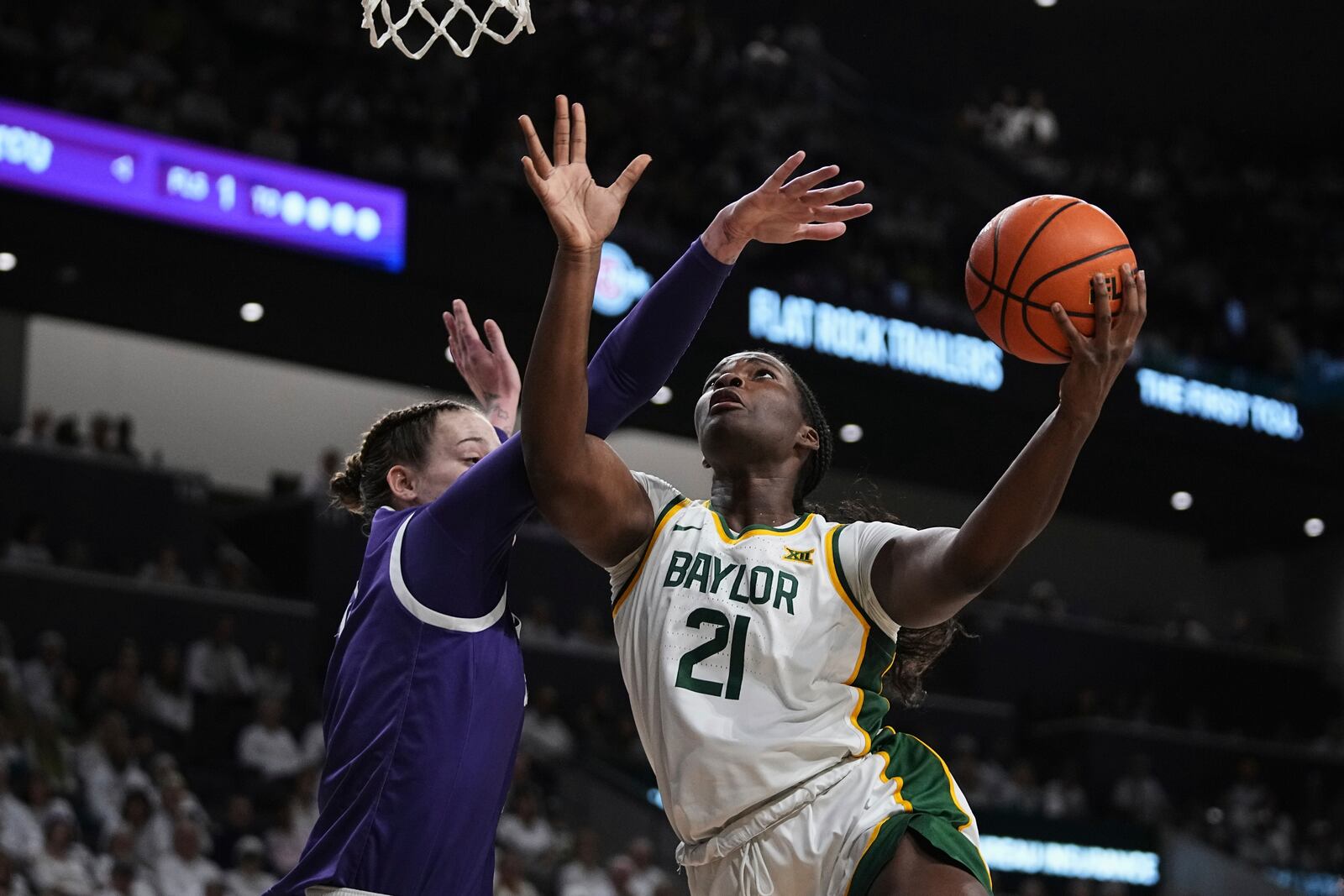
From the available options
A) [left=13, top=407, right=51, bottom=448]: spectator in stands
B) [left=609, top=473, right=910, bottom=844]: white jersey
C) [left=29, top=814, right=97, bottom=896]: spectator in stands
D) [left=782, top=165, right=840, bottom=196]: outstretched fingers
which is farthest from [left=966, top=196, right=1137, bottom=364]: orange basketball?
[left=13, top=407, right=51, bottom=448]: spectator in stands

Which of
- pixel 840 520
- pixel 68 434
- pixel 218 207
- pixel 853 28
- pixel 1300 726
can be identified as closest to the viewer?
pixel 840 520

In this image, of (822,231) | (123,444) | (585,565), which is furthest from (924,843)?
(585,565)

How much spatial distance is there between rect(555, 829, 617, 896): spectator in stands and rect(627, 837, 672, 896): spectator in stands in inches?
7.0

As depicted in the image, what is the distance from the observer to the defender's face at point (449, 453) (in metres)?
3.77

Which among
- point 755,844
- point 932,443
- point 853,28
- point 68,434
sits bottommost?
point 755,844

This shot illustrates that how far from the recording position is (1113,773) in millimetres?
18219

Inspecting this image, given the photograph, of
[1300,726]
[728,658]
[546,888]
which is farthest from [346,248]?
[1300,726]

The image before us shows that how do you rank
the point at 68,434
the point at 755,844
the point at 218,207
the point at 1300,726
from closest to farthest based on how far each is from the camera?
the point at 755,844 → the point at 218,207 → the point at 68,434 → the point at 1300,726

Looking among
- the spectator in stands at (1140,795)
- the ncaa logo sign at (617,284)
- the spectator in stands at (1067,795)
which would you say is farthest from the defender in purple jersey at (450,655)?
the spectator in stands at (1140,795)

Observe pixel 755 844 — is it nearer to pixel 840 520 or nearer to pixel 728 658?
pixel 728 658

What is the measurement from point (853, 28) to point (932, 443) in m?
7.85

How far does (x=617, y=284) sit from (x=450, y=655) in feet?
38.9

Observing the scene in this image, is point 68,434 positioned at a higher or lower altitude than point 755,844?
higher

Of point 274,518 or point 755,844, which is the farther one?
point 274,518
